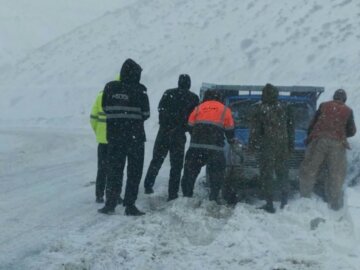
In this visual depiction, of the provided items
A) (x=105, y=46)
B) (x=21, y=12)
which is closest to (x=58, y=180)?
(x=105, y=46)

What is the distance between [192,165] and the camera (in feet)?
32.0

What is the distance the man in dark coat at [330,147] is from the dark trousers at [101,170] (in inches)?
114

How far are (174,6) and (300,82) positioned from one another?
16983 millimetres

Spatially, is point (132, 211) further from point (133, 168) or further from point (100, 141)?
point (100, 141)

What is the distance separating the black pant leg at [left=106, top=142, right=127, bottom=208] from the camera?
29.2 feet

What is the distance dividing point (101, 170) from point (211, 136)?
1745 mm

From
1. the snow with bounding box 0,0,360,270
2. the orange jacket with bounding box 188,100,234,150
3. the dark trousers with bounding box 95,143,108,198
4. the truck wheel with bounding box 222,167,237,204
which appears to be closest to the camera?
the snow with bounding box 0,0,360,270

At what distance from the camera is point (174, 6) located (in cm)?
4428

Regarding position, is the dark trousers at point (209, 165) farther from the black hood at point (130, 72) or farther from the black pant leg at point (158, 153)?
the black hood at point (130, 72)

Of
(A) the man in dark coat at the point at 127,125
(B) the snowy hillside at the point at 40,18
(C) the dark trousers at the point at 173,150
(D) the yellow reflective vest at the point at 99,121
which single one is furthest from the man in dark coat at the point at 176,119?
(B) the snowy hillside at the point at 40,18

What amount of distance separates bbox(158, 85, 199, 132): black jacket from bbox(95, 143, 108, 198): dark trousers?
1.02m

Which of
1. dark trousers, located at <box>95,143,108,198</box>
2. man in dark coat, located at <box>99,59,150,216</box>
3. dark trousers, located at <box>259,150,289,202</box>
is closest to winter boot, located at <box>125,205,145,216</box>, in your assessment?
man in dark coat, located at <box>99,59,150,216</box>

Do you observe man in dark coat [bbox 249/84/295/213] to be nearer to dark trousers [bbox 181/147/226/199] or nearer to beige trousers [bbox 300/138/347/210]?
beige trousers [bbox 300/138/347/210]

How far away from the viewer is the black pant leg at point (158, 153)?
10329mm
